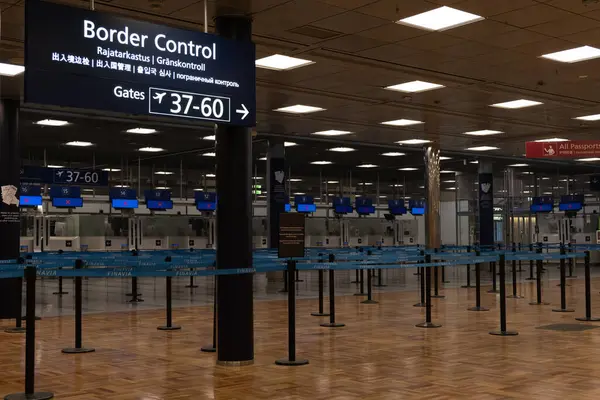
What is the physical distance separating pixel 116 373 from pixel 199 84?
306 centimetres

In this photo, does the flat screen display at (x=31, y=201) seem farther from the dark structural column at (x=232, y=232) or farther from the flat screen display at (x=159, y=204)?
the dark structural column at (x=232, y=232)

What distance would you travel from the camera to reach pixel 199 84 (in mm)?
7133

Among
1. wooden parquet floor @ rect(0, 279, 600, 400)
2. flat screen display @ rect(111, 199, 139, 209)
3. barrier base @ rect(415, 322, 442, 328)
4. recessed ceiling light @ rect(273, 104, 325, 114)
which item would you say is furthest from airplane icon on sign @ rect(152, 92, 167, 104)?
flat screen display @ rect(111, 199, 139, 209)

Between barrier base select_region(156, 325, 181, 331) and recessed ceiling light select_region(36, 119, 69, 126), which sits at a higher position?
recessed ceiling light select_region(36, 119, 69, 126)

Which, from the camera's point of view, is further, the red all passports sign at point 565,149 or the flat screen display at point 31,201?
the flat screen display at point 31,201

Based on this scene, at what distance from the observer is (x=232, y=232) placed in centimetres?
857

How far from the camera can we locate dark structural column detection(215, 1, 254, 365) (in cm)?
852

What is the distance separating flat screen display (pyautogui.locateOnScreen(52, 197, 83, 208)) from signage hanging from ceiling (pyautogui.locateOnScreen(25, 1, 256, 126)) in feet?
56.3

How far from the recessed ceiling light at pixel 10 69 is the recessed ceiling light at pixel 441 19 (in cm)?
589

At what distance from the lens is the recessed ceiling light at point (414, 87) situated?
45.5 ft

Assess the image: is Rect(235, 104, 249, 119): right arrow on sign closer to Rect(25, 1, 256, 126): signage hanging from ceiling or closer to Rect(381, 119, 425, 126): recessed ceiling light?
Rect(25, 1, 256, 126): signage hanging from ceiling

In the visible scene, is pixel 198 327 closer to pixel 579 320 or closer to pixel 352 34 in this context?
pixel 352 34

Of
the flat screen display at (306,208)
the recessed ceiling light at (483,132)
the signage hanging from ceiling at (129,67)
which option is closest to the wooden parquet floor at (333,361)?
the signage hanging from ceiling at (129,67)

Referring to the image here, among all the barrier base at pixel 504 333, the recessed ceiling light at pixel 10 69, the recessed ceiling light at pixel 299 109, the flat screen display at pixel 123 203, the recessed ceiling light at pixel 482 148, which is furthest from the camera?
the recessed ceiling light at pixel 482 148
